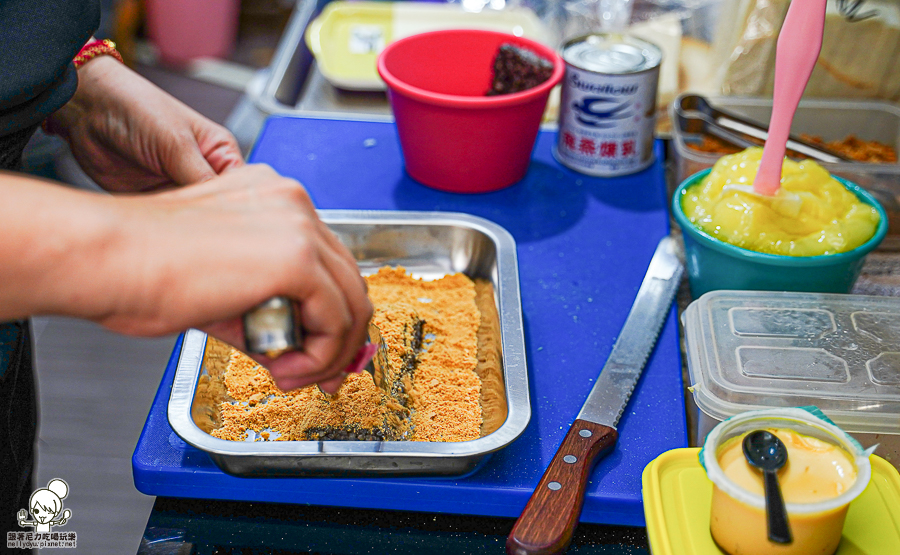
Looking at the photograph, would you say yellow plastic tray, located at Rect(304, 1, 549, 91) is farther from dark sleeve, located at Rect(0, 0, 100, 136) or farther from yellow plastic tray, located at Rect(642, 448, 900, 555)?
yellow plastic tray, located at Rect(642, 448, 900, 555)

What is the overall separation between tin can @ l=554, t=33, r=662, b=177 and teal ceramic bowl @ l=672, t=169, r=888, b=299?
0.32m

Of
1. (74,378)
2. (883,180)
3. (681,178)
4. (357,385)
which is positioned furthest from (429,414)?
(74,378)

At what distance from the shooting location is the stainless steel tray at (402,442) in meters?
0.72

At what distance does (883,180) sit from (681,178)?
0.96 feet

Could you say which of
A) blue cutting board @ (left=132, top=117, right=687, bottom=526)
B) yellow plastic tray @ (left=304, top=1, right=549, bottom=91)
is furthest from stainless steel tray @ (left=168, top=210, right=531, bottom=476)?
yellow plastic tray @ (left=304, top=1, right=549, bottom=91)

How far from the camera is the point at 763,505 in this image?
57cm

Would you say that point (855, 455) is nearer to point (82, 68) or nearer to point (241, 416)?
point (241, 416)

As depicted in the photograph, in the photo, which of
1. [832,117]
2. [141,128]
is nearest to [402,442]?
[141,128]

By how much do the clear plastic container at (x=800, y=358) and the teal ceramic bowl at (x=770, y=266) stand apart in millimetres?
44

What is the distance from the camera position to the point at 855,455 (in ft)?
1.98

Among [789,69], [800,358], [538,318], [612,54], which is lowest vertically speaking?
[538,318]

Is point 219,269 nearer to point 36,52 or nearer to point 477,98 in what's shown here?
point 36,52

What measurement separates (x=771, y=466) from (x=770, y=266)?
0.39 m

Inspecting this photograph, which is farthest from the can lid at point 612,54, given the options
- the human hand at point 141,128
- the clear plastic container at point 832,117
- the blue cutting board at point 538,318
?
the human hand at point 141,128
